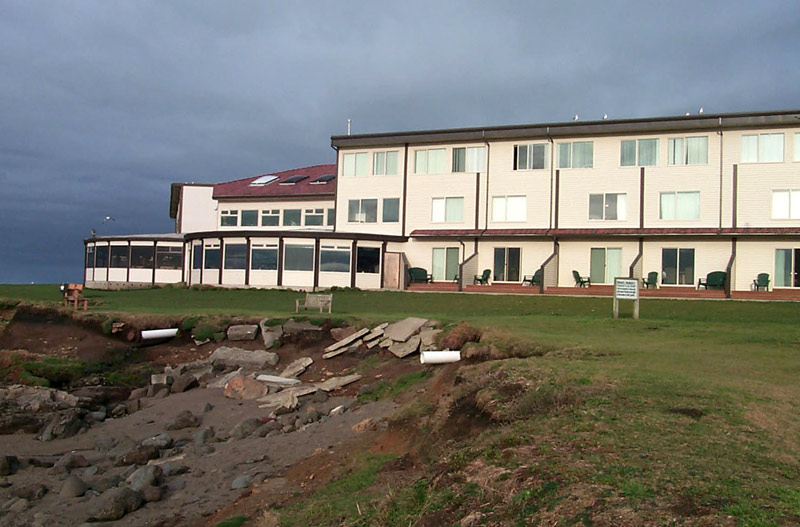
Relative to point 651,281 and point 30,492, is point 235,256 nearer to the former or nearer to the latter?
point 651,281

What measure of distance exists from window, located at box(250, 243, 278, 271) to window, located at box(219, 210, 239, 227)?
1014 cm

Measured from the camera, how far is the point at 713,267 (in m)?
34.5

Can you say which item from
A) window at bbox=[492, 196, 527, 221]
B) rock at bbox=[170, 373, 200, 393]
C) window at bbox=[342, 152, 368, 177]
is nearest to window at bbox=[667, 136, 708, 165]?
window at bbox=[492, 196, 527, 221]

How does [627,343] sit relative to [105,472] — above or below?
above

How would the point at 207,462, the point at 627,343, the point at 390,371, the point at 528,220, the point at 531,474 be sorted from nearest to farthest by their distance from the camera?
the point at 531,474, the point at 207,462, the point at 627,343, the point at 390,371, the point at 528,220

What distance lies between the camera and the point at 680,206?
3559 centimetres

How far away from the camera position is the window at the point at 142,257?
46781 millimetres

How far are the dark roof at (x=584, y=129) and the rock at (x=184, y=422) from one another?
88.7ft

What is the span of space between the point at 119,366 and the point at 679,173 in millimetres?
28192

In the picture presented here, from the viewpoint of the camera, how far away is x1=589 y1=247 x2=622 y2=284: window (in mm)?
36375

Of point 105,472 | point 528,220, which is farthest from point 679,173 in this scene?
point 105,472

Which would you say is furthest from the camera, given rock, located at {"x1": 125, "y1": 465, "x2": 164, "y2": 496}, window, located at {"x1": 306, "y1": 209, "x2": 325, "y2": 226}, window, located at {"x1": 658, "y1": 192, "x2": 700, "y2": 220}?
window, located at {"x1": 306, "y1": 209, "x2": 325, "y2": 226}

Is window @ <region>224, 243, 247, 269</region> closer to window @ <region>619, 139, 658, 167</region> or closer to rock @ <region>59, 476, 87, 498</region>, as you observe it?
window @ <region>619, 139, 658, 167</region>

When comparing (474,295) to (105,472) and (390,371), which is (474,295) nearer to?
(390,371)
